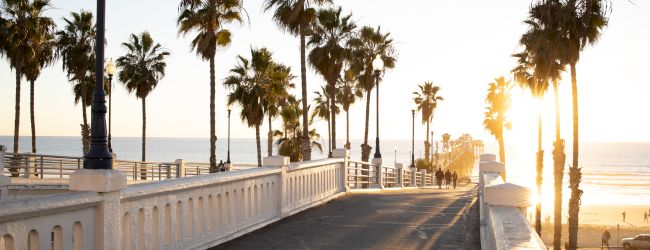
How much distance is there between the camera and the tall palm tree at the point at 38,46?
46.5 metres

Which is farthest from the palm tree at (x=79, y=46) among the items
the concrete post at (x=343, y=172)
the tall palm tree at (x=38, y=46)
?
the concrete post at (x=343, y=172)

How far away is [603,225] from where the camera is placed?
71875 millimetres

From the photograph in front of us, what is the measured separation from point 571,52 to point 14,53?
3299 centimetres

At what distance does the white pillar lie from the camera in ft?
24.3

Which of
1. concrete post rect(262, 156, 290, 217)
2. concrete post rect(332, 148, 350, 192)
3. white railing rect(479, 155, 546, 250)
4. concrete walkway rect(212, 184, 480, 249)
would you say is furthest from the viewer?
concrete post rect(332, 148, 350, 192)

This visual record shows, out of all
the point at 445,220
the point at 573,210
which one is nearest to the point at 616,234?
the point at 573,210

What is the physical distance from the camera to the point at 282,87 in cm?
5431

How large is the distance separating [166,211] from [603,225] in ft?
228

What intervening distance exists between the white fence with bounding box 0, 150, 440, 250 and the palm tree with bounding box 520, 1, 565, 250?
24334mm

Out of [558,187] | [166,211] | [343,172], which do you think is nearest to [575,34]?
[558,187]

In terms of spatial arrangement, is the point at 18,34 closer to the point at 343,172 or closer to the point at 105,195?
the point at 343,172

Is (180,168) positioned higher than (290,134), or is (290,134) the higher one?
(290,134)

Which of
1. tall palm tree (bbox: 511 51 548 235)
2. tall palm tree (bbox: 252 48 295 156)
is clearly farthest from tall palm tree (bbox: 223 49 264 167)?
tall palm tree (bbox: 511 51 548 235)

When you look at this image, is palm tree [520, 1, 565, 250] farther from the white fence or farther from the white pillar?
the white pillar
